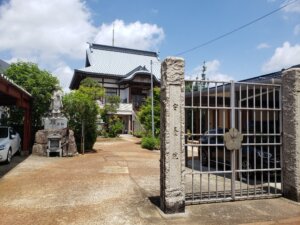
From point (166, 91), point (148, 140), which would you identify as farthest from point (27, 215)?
point (148, 140)

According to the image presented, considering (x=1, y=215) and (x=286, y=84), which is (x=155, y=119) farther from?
(x=1, y=215)

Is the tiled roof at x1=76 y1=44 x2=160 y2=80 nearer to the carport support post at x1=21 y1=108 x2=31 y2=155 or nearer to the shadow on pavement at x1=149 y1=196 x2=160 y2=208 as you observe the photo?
the carport support post at x1=21 y1=108 x2=31 y2=155

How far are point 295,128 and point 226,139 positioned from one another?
1.66 m

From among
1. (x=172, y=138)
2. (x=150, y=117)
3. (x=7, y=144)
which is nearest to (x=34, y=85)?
(x=7, y=144)

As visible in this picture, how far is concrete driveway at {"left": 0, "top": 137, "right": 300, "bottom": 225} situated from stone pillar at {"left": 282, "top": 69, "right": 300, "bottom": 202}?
0.39 metres

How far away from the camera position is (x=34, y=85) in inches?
691

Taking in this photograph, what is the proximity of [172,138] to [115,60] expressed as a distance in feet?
103

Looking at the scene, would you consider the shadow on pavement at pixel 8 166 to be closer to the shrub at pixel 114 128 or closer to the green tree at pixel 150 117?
the green tree at pixel 150 117

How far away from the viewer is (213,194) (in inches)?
286

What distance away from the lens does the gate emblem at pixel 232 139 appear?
677cm

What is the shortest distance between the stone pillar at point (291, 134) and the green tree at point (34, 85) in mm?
13992

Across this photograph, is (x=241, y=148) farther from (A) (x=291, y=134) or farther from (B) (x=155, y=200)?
(B) (x=155, y=200)

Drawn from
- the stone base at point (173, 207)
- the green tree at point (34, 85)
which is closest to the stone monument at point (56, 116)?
the green tree at point (34, 85)

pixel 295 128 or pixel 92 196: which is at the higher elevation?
pixel 295 128
